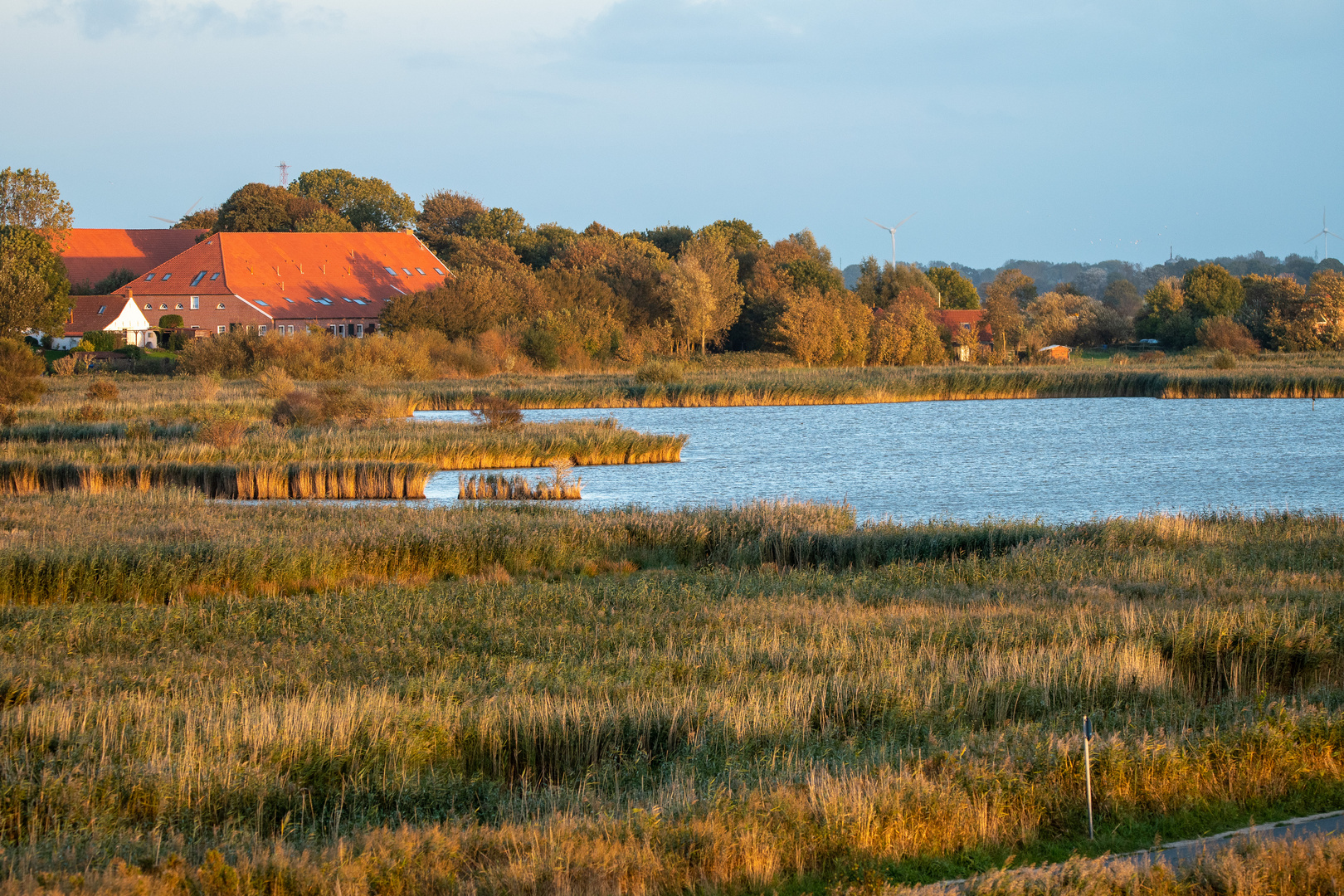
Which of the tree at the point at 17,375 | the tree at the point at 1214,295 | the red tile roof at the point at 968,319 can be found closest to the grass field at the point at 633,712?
the tree at the point at 17,375

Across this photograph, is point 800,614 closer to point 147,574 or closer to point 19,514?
point 147,574

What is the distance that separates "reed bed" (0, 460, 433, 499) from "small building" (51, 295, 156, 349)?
42.0 m

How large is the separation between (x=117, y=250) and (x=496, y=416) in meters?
52.2

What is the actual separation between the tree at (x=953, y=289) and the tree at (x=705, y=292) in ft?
110

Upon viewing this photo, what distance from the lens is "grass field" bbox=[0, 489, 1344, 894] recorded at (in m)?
6.42

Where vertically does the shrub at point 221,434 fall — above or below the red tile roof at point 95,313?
below

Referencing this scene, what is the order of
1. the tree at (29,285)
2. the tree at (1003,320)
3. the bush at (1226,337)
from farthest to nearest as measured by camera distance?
the tree at (1003,320)
the bush at (1226,337)
the tree at (29,285)

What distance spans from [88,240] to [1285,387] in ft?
226

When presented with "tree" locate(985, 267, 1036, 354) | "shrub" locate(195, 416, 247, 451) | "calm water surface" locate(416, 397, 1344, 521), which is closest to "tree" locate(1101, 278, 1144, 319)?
"tree" locate(985, 267, 1036, 354)

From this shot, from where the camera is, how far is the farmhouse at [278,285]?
66.1 meters

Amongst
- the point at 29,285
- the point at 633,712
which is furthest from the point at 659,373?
the point at 633,712

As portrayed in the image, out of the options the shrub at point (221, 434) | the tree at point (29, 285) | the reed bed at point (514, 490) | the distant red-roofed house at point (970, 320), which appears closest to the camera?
the reed bed at point (514, 490)

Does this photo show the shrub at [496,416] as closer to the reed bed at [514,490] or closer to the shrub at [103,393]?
the reed bed at [514,490]

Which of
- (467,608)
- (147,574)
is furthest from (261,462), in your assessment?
(467,608)
